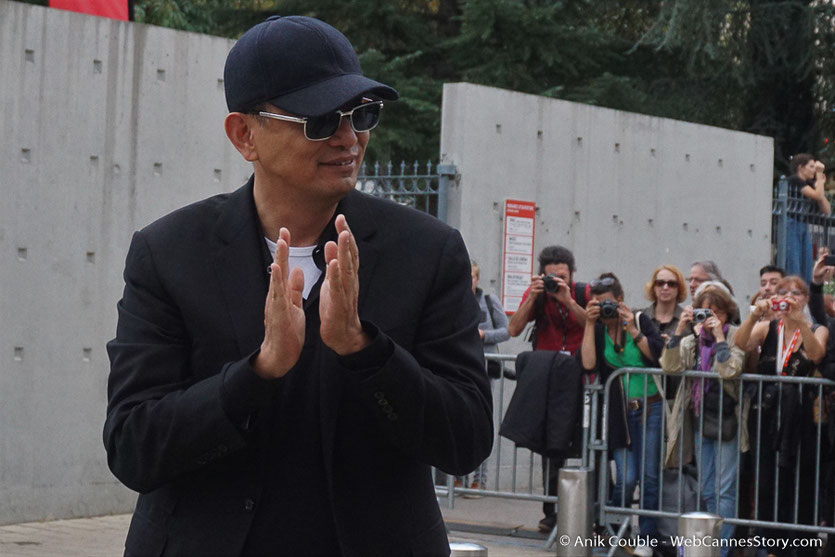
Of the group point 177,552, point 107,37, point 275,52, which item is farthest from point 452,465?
point 107,37

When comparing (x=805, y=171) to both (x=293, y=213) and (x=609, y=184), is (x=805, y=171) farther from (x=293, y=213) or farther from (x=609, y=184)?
(x=293, y=213)

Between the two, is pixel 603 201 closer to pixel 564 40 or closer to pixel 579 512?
pixel 579 512

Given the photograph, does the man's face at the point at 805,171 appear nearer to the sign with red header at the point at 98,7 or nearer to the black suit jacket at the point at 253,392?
the sign with red header at the point at 98,7

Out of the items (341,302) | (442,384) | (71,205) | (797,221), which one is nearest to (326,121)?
(341,302)

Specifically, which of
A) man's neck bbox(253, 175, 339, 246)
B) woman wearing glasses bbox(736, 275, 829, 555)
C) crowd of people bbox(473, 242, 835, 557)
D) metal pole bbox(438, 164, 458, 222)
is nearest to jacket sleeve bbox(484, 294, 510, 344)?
metal pole bbox(438, 164, 458, 222)

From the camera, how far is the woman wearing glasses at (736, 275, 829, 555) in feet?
28.1

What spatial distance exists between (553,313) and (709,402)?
1.60 m

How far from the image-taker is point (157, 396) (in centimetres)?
229

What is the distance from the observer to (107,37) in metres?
9.98

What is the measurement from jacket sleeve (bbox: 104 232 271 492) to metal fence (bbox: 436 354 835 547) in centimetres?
667

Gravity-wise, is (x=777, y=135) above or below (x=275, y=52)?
above

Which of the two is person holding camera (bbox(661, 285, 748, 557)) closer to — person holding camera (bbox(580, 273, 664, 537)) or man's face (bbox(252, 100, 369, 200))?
person holding camera (bbox(580, 273, 664, 537))

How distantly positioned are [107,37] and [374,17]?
35.4 ft

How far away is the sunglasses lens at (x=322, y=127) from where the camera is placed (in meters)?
2.32
